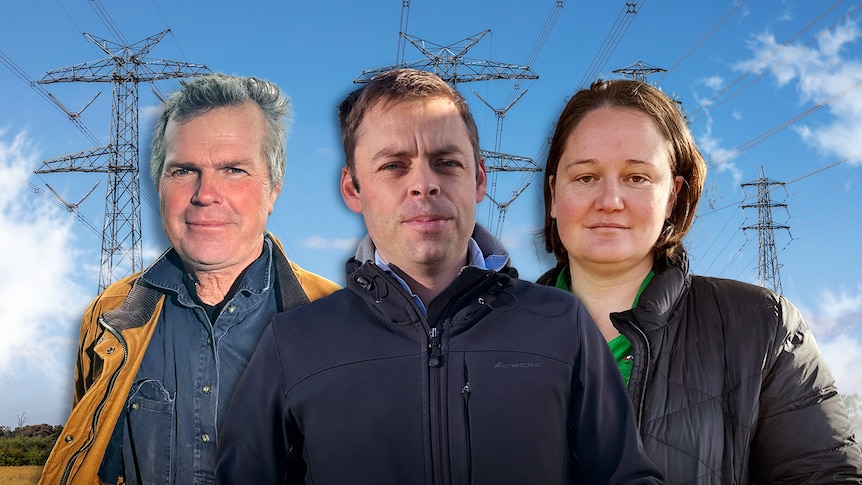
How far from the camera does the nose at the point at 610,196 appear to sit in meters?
4.18

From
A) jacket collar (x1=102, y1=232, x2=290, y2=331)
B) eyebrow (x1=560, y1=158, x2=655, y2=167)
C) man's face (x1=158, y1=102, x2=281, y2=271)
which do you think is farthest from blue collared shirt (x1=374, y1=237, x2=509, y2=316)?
man's face (x1=158, y1=102, x2=281, y2=271)

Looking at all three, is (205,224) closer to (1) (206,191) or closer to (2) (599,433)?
(1) (206,191)

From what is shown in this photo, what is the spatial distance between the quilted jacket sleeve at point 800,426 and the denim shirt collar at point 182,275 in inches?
103

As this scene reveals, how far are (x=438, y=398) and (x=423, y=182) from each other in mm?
891

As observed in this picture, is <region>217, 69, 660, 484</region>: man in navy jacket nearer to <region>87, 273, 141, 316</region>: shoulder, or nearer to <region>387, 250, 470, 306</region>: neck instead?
<region>387, 250, 470, 306</region>: neck

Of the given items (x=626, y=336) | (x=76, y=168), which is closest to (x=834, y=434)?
(x=626, y=336)

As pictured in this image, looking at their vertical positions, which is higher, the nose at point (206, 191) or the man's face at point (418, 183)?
the nose at point (206, 191)

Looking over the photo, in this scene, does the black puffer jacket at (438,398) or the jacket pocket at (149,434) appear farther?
the jacket pocket at (149,434)

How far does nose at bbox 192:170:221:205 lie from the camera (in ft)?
15.0

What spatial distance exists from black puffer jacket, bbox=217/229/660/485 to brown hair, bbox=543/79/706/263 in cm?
113

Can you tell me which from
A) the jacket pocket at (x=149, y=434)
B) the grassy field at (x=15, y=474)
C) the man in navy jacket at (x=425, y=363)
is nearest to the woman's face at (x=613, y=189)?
the man in navy jacket at (x=425, y=363)

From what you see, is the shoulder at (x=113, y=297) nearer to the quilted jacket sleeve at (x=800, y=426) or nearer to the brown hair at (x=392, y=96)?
the brown hair at (x=392, y=96)

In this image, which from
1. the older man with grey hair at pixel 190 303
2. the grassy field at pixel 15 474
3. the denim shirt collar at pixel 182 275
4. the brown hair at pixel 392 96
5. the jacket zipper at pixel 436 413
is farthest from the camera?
the grassy field at pixel 15 474

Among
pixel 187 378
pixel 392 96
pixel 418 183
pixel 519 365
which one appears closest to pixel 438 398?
pixel 519 365
